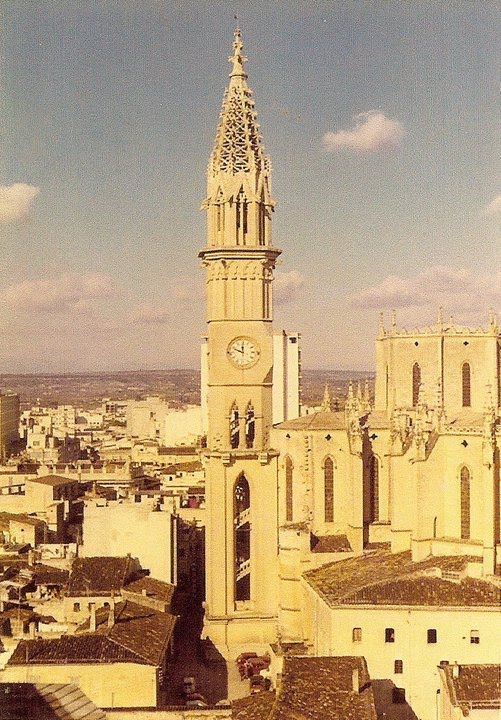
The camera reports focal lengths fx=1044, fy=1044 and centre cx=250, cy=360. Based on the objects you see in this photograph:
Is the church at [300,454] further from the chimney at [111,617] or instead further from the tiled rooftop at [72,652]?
the tiled rooftop at [72,652]

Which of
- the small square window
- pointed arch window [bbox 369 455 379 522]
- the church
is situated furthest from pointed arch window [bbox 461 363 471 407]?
the small square window

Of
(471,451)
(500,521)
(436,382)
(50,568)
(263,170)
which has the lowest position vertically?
(50,568)

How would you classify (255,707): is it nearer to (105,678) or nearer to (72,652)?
Result: (105,678)

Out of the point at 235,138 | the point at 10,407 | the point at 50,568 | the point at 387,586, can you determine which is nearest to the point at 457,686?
the point at 387,586

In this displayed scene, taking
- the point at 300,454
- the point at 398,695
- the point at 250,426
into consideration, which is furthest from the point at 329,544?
the point at 398,695

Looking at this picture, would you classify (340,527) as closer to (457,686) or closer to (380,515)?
(380,515)
